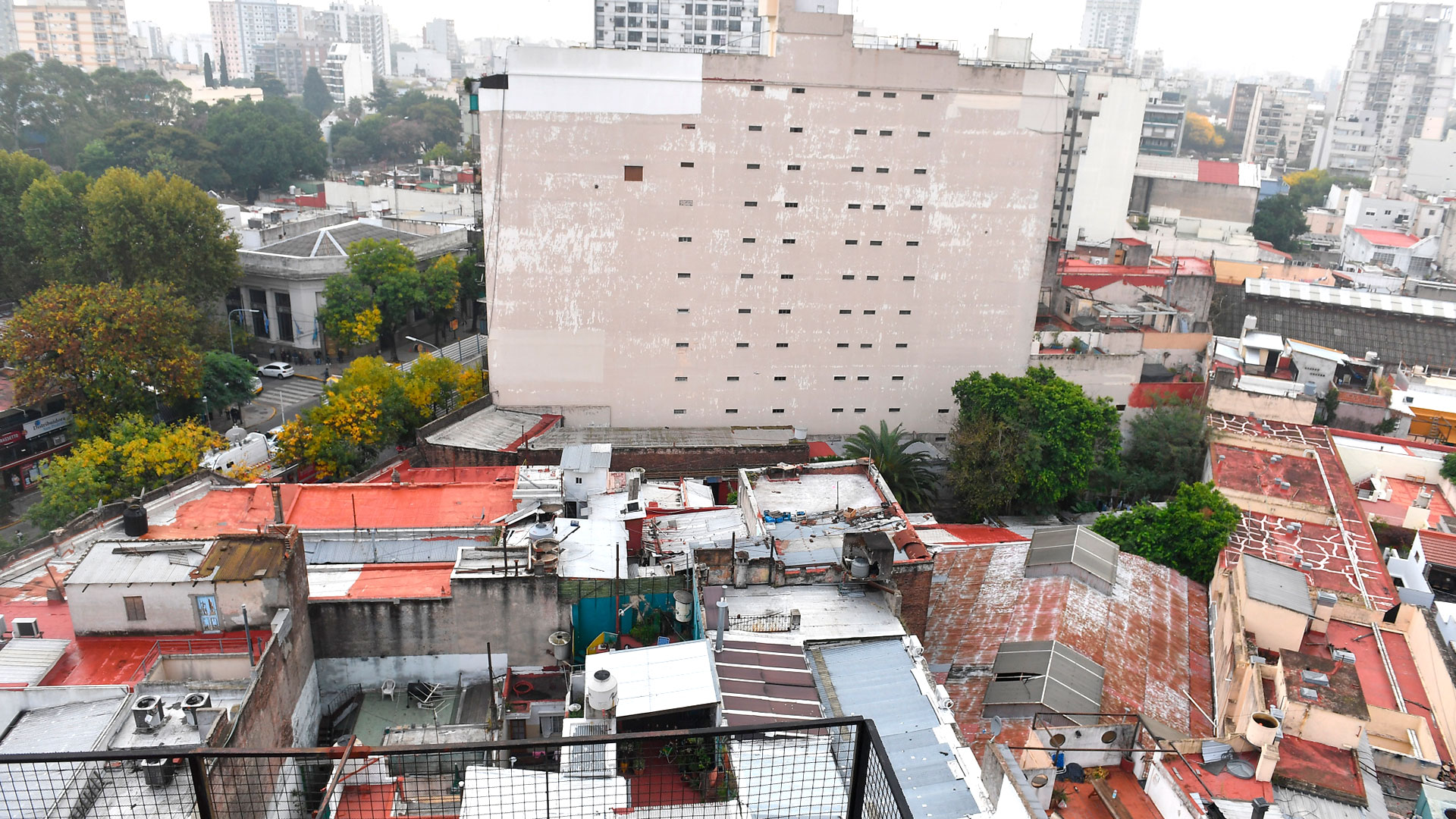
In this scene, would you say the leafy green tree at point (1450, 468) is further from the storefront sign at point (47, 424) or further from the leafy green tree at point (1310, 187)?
the leafy green tree at point (1310, 187)

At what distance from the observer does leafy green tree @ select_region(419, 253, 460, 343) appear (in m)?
46.7

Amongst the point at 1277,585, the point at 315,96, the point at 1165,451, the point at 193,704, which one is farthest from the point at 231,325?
the point at 315,96

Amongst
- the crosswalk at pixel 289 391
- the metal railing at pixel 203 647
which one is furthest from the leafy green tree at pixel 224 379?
the metal railing at pixel 203 647

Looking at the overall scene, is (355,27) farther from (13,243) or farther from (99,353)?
(99,353)

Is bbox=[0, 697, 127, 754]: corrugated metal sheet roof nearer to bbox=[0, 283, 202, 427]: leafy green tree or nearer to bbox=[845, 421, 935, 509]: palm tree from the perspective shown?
bbox=[0, 283, 202, 427]: leafy green tree

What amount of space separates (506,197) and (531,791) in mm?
23022

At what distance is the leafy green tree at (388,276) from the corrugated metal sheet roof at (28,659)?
96.8 ft

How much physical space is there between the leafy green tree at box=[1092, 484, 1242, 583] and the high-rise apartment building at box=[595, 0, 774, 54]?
58977 mm

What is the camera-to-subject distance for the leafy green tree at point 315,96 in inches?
5103

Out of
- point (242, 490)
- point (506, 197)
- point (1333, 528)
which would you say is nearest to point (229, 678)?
point (242, 490)

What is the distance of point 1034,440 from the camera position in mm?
30234

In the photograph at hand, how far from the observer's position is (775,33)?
3020 cm

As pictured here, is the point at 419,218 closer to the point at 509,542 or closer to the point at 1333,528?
the point at 509,542

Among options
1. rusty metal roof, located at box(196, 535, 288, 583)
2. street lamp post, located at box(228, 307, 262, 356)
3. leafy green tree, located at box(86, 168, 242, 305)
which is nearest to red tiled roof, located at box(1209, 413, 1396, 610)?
rusty metal roof, located at box(196, 535, 288, 583)
